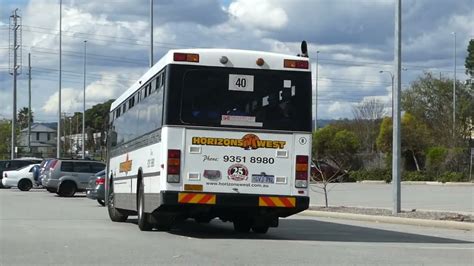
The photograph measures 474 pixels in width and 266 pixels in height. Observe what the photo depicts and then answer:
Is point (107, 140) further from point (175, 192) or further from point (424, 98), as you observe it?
point (424, 98)

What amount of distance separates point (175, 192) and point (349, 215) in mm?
8868

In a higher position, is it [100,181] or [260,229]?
[100,181]

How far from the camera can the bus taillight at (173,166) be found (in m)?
13.8

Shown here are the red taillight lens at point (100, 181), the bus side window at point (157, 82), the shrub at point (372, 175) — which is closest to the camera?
the bus side window at point (157, 82)

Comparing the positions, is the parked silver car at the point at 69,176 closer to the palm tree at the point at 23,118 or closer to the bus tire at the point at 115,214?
the bus tire at the point at 115,214

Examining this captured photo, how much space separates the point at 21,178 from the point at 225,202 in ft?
101

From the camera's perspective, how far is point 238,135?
1410cm

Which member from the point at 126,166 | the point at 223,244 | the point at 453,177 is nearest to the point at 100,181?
the point at 126,166

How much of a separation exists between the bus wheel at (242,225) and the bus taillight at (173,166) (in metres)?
2.85

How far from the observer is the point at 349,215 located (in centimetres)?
2142

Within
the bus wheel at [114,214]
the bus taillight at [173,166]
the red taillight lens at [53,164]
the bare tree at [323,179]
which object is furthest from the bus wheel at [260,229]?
the red taillight lens at [53,164]

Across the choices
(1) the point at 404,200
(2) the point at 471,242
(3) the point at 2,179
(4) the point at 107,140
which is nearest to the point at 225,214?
(2) the point at 471,242

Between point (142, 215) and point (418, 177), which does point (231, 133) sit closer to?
point (142, 215)

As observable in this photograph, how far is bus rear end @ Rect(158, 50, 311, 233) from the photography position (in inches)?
547
